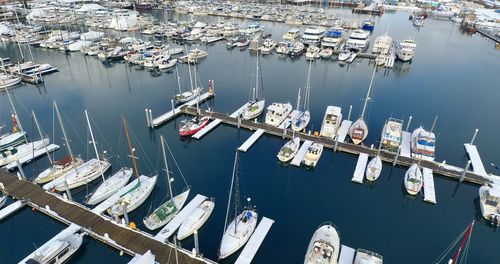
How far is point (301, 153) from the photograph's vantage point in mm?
45281

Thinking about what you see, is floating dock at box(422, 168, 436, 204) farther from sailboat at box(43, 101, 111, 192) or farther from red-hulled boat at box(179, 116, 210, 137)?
sailboat at box(43, 101, 111, 192)

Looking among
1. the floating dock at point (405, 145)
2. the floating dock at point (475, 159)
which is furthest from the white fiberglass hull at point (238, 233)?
the floating dock at point (475, 159)

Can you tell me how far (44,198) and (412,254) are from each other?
4164 cm

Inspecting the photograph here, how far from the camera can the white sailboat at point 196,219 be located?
3041 cm

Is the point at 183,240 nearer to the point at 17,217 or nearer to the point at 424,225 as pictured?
the point at 17,217

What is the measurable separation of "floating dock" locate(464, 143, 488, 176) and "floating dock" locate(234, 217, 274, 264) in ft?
105

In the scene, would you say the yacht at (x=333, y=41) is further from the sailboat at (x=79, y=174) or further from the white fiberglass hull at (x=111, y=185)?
the sailboat at (x=79, y=174)

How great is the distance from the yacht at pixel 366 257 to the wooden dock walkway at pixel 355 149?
20247mm

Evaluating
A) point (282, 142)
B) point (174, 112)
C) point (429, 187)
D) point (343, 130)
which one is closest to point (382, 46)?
point (343, 130)

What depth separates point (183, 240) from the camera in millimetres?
30516

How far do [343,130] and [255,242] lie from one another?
28669 millimetres

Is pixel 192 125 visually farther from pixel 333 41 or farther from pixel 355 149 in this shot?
pixel 333 41

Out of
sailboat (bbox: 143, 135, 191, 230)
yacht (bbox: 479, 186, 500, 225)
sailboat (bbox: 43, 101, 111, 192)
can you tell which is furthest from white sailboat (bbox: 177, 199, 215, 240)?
yacht (bbox: 479, 186, 500, 225)

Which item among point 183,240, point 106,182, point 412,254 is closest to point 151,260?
point 183,240
